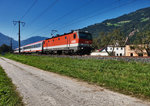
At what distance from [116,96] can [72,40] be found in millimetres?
15162

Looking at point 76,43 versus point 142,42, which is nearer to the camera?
point 76,43

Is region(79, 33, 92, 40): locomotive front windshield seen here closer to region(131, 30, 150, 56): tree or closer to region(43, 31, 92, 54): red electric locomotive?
region(43, 31, 92, 54): red electric locomotive

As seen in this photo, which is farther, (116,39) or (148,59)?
(116,39)

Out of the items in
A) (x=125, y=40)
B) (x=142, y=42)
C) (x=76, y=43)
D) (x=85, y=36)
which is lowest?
(x=76, y=43)

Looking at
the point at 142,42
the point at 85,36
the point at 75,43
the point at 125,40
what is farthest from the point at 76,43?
the point at 125,40

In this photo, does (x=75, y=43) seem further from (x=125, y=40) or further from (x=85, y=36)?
(x=125, y=40)

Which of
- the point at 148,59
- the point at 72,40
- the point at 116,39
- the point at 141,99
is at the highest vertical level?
the point at 116,39

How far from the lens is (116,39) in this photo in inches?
2114

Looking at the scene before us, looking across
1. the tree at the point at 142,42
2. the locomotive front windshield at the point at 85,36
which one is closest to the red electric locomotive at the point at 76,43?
the locomotive front windshield at the point at 85,36

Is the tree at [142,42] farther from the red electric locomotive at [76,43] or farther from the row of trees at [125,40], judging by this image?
the red electric locomotive at [76,43]

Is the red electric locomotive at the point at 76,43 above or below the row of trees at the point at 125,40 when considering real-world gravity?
below

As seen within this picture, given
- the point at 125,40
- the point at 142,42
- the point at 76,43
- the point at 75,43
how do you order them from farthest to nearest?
the point at 125,40 < the point at 142,42 < the point at 75,43 < the point at 76,43

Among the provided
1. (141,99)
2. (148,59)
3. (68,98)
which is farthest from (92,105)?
(148,59)

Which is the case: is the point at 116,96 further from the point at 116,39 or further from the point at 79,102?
the point at 116,39
